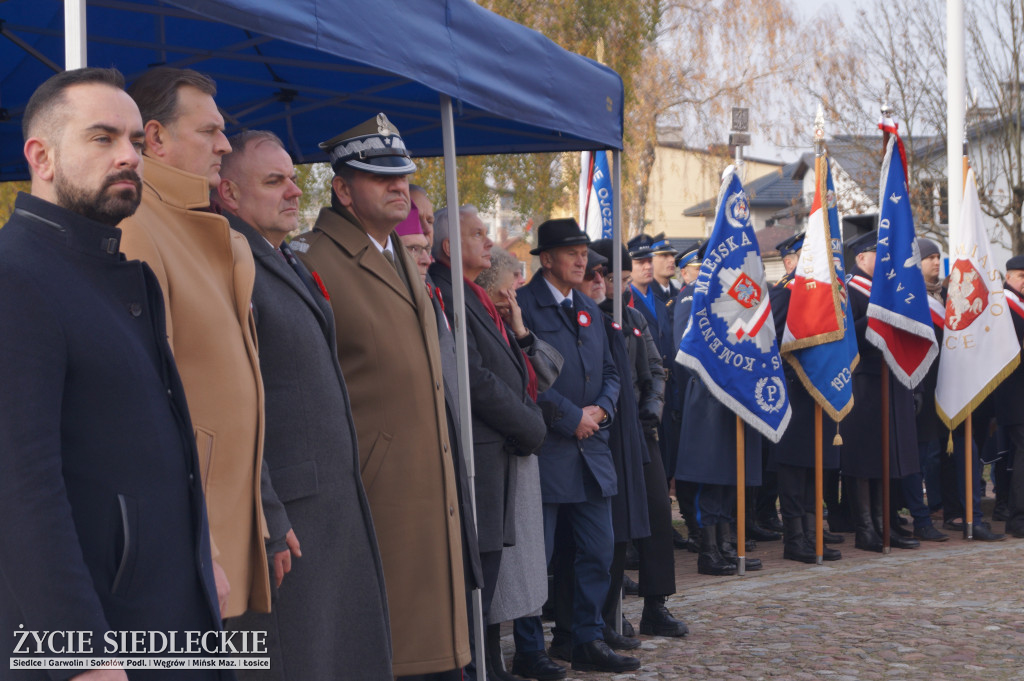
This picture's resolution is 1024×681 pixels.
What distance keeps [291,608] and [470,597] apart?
1430 millimetres

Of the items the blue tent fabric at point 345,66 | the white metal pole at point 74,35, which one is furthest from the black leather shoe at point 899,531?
the white metal pole at point 74,35

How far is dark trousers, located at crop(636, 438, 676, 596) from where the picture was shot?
6.04 m

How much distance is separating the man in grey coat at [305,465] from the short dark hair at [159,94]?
46cm

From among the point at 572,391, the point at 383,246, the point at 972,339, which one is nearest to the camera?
the point at 383,246

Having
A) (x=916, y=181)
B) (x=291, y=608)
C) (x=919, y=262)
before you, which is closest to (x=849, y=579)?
(x=919, y=262)

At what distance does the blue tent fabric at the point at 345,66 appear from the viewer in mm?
3676

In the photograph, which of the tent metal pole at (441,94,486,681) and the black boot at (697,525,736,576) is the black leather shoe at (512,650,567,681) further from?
the black boot at (697,525,736,576)

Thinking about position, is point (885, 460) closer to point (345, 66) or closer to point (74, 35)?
point (345, 66)

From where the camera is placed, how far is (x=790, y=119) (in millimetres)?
26109

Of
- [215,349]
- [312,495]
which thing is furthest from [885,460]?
[215,349]

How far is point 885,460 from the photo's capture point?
8711 mm

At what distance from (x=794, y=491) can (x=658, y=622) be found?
2.59 m

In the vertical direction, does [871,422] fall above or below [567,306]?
below

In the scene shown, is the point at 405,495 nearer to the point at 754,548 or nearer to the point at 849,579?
the point at 849,579
